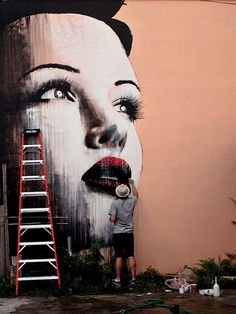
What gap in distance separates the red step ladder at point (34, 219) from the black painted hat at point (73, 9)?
202 centimetres

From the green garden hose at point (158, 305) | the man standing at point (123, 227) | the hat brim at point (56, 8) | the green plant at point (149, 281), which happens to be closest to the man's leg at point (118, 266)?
the man standing at point (123, 227)

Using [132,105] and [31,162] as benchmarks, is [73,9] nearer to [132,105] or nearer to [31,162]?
[132,105]

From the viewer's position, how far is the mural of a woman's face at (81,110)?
31.6ft

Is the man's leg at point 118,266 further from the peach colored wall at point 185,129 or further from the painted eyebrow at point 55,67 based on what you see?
the painted eyebrow at point 55,67

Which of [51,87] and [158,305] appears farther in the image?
[51,87]

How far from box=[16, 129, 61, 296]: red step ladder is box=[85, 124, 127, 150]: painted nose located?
0.85 m

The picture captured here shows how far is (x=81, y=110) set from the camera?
384 inches

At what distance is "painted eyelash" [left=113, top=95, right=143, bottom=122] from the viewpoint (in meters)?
9.81

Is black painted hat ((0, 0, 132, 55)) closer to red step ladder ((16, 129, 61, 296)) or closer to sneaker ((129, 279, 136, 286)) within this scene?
red step ladder ((16, 129, 61, 296))

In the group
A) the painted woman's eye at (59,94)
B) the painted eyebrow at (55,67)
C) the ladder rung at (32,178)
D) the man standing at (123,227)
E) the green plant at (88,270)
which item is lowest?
the green plant at (88,270)

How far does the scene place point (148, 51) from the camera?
32.4ft

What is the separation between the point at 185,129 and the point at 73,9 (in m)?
2.81

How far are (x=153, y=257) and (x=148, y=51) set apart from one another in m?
3.54

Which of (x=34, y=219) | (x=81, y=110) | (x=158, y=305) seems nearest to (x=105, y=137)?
(x=81, y=110)
